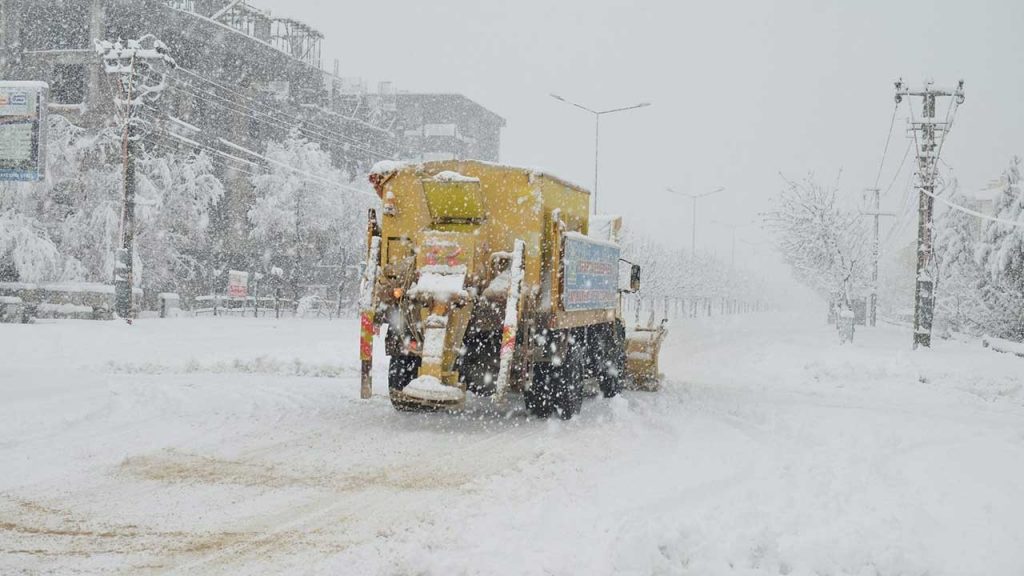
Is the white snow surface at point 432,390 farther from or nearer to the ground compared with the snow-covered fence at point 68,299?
nearer to the ground

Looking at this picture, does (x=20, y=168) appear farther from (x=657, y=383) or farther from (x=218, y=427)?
(x=657, y=383)

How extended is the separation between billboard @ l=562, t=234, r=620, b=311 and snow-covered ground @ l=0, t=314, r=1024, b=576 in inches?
59.9

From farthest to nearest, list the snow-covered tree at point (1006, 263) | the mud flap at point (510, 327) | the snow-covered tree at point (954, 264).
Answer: the snow-covered tree at point (954, 264) < the snow-covered tree at point (1006, 263) < the mud flap at point (510, 327)

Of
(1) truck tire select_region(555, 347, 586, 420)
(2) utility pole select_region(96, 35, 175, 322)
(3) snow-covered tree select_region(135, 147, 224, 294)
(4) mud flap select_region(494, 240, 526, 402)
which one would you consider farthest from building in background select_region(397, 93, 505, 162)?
(4) mud flap select_region(494, 240, 526, 402)

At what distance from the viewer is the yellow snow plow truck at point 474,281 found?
9414mm

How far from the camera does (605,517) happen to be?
5.91 m

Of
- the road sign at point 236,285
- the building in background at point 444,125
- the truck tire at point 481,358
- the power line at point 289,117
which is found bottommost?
the truck tire at point 481,358

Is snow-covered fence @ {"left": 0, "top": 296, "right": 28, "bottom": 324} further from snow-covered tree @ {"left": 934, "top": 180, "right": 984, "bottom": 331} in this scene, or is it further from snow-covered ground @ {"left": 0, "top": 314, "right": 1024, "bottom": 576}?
snow-covered tree @ {"left": 934, "top": 180, "right": 984, "bottom": 331}

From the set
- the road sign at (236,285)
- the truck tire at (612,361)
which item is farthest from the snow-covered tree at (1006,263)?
the road sign at (236,285)

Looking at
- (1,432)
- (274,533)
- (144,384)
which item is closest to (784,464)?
(274,533)

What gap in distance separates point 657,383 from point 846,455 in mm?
6116

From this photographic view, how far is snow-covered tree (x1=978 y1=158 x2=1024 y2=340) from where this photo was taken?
3444 cm

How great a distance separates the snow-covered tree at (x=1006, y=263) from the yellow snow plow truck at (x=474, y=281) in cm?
2995

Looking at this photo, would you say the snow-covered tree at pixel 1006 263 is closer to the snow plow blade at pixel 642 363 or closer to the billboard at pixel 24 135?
the snow plow blade at pixel 642 363
